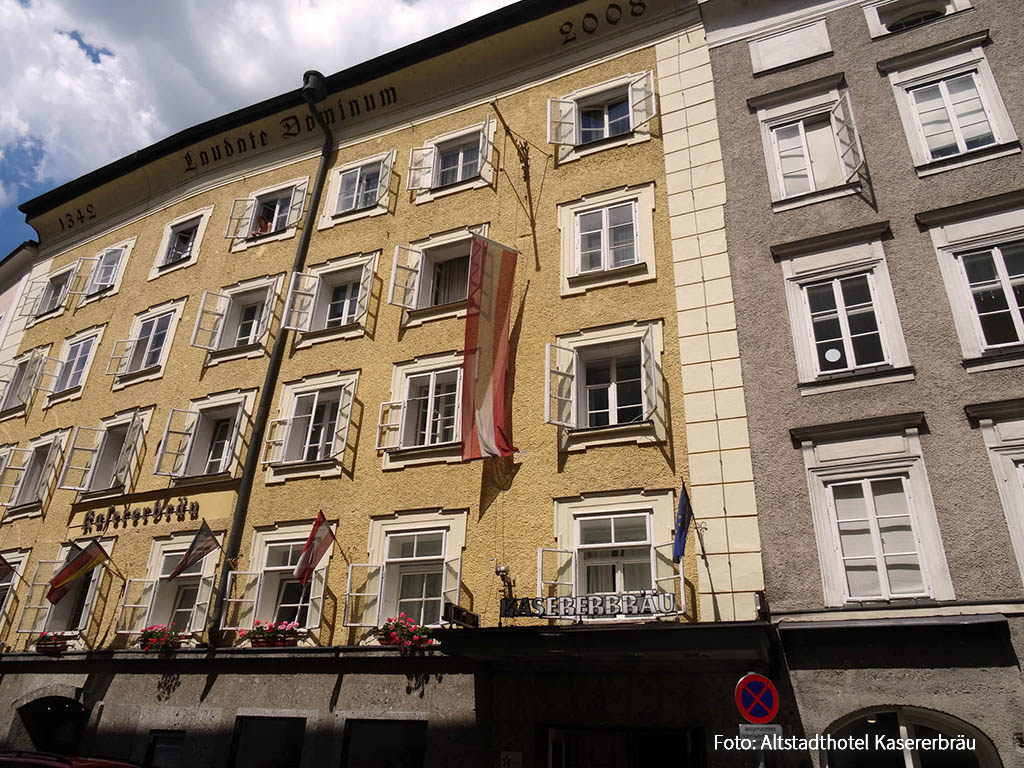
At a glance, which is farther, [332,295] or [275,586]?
[332,295]

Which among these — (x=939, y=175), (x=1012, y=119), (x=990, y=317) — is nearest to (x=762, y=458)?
(x=990, y=317)

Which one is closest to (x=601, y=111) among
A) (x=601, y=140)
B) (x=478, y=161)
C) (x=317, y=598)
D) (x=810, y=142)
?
(x=601, y=140)

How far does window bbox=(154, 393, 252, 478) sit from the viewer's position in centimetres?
1722

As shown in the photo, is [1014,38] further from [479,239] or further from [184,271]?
[184,271]

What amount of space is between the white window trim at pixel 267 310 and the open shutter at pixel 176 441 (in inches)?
59.5

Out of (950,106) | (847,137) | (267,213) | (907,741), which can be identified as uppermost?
(267,213)

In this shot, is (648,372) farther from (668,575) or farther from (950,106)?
(950,106)

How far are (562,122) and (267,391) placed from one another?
30.7 feet

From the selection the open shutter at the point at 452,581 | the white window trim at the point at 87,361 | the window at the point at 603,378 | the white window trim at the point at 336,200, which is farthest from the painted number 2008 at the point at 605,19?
the white window trim at the point at 87,361

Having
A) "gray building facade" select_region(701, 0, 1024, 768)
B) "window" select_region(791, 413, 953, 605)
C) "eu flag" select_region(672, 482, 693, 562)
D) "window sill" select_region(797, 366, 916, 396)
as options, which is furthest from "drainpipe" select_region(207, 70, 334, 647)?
"window sill" select_region(797, 366, 916, 396)

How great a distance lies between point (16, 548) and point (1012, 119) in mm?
24326

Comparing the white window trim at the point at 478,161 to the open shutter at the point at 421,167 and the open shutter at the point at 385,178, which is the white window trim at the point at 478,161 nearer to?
the open shutter at the point at 421,167

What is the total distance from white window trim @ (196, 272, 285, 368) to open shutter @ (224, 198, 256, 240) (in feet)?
6.27

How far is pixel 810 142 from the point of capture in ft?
47.7
